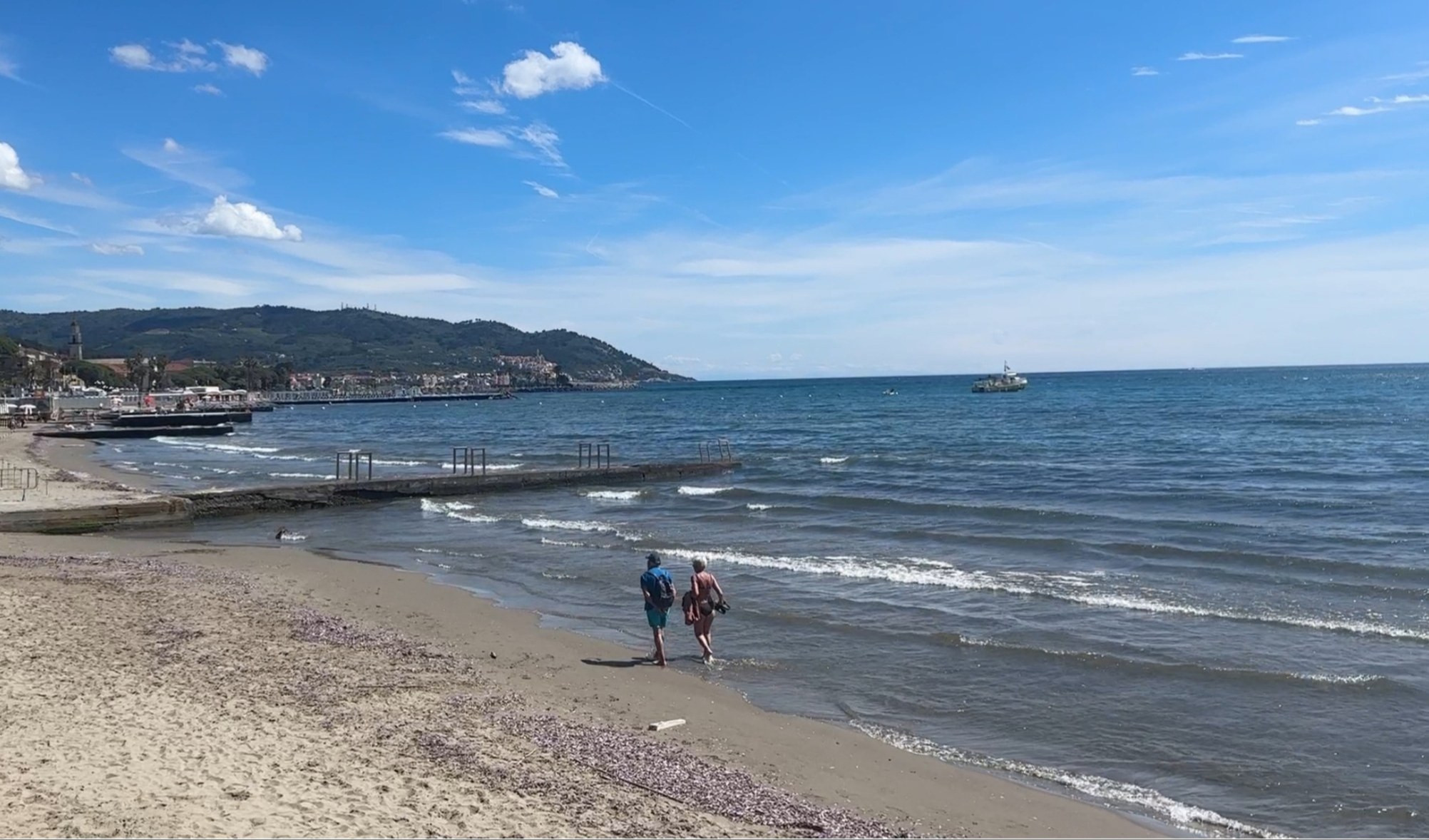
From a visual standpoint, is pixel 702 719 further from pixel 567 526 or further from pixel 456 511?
pixel 456 511

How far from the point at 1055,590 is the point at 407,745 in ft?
40.7

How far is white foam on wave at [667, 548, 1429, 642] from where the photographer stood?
15.0 m

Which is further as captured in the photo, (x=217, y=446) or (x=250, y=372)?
(x=250, y=372)

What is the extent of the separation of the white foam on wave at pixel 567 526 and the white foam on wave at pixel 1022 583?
4281 millimetres

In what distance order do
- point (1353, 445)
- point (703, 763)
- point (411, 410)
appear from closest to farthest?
point (703, 763) < point (1353, 445) < point (411, 410)

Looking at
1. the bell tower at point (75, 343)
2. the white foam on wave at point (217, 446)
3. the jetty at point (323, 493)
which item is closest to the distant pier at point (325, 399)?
the bell tower at point (75, 343)

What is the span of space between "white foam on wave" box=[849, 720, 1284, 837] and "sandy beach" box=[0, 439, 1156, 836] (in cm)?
30

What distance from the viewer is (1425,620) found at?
1515 centimetres

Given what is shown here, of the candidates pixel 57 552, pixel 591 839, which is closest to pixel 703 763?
pixel 591 839

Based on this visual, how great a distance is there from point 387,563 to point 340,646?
9372 millimetres

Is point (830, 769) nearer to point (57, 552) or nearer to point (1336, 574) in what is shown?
point (1336, 574)

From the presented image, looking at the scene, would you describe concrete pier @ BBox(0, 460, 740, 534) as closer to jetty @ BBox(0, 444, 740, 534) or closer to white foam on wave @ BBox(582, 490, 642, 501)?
jetty @ BBox(0, 444, 740, 534)

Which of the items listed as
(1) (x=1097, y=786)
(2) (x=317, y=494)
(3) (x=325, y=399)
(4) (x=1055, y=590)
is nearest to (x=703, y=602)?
(1) (x=1097, y=786)

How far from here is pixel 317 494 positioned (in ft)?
108
